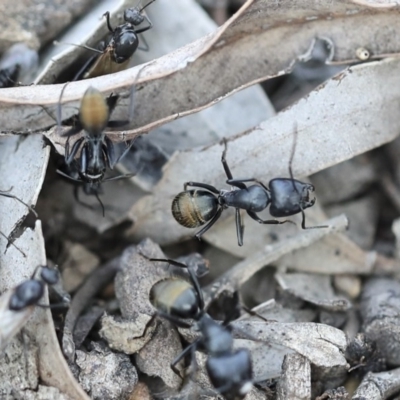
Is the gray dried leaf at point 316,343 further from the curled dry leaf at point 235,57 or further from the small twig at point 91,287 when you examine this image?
the curled dry leaf at point 235,57

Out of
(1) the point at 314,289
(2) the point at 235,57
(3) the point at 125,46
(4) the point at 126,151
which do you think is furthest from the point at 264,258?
(3) the point at 125,46

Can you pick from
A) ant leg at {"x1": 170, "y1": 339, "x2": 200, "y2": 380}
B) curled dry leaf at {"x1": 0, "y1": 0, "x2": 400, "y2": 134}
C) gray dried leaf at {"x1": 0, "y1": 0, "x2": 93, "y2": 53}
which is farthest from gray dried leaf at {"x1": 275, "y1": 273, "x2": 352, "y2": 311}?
gray dried leaf at {"x1": 0, "y1": 0, "x2": 93, "y2": 53}

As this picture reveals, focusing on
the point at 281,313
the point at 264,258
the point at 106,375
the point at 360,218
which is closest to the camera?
the point at 106,375

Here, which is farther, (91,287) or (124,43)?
(124,43)

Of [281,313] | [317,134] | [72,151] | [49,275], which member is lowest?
[281,313]

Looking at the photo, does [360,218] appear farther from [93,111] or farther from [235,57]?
[93,111]

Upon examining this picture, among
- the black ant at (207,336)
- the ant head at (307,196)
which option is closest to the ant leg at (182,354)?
the black ant at (207,336)

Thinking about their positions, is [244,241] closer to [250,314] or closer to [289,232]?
[289,232]
